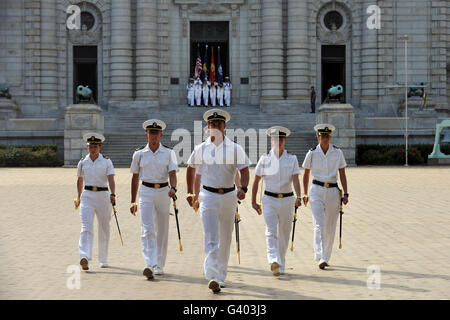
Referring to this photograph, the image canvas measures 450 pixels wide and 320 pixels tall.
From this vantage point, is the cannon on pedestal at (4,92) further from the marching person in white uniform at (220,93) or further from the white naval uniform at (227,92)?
the white naval uniform at (227,92)

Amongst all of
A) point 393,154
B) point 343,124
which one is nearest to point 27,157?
point 343,124

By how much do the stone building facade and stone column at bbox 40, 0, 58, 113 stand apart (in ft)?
0.21

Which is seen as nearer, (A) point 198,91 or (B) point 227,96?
(A) point 198,91

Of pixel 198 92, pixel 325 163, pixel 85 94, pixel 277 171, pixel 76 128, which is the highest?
pixel 198 92

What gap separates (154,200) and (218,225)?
4.74 ft

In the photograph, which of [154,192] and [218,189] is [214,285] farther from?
[154,192]

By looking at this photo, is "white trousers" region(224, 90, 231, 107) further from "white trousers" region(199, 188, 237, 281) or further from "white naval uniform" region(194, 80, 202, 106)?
"white trousers" region(199, 188, 237, 281)

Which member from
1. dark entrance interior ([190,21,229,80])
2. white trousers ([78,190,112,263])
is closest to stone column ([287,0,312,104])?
dark entrance interior ([190,21,229,80])

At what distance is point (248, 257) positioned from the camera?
499 inches

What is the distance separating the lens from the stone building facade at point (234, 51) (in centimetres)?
4869

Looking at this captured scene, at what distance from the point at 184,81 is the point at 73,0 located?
28.7ft

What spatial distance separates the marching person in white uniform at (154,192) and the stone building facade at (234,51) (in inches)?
1443

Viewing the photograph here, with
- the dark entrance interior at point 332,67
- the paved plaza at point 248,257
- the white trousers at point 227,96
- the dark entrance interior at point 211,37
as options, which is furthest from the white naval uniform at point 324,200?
the dark entrance interior at point 211,37

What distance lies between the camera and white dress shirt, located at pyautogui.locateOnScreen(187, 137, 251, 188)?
10149 millimetres
